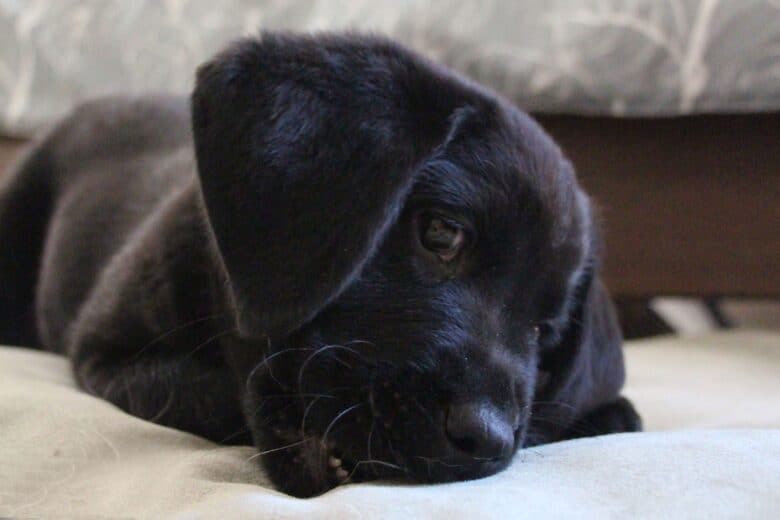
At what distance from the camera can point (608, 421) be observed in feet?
4.81

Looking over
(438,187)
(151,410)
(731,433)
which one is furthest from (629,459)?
(151,410)

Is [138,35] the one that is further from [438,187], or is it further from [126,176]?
[438,187]

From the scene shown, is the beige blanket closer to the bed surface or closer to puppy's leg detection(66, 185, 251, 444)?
puppy's leg detection(66, 185, 251, 444)

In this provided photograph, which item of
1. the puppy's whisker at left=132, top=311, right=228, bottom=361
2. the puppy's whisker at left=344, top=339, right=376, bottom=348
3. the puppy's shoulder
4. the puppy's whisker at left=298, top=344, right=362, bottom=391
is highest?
the puppy's whisker at left=344, top=339, right=376, bottom=348

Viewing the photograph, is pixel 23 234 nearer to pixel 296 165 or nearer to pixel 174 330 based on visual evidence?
pixel 174 330

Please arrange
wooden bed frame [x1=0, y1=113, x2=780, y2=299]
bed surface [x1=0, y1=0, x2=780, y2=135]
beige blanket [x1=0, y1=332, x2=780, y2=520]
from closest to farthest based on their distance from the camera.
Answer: beige blanket [x1=0, y1=332, x2=780, y2=520] < bed surface [x1=0, y1=0, x2=780, y2=135] < wooden bed frame [x1=0, y1=113, x2=780, y2=299]

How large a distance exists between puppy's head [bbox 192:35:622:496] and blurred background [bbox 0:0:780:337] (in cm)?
92

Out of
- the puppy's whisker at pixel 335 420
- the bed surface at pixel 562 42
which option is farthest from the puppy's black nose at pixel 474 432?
the bed surface at pixel 562 42

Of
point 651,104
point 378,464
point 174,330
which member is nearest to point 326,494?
point 378,464

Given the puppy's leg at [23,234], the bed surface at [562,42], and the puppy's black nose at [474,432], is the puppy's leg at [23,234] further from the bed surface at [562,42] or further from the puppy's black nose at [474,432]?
the puppy's black nose at [474,432]

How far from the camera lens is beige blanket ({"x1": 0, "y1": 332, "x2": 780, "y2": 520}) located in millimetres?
863

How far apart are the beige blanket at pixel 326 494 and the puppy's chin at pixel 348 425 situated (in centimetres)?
3

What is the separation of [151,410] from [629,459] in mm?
707

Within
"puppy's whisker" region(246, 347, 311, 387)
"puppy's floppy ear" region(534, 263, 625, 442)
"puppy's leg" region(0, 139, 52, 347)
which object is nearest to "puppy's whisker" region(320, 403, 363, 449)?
"puppy's whisker" region(246, 347, 311, 387)
